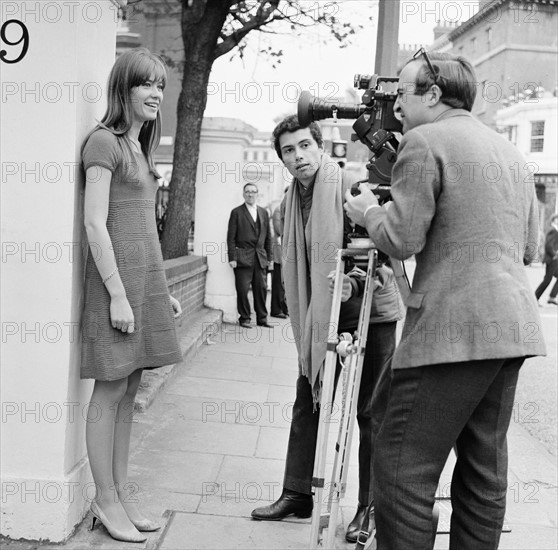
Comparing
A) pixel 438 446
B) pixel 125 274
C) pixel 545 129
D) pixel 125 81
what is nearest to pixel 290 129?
pixel 125 81

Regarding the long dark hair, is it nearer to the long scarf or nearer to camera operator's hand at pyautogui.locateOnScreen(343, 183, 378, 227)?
the long scarf

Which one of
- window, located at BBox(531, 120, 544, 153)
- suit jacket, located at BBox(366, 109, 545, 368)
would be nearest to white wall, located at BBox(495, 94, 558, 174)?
window, located at BBox(531, 120, 544, 153)

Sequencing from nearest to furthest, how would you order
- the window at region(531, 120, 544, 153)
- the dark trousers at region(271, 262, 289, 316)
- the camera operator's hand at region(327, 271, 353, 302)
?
1. the camera operator's hand at region(327, 271, 353, 302)
2. the dark trousers at region(271, 262, 289, 316)
3. the window at region(531, 120, 544, 153)

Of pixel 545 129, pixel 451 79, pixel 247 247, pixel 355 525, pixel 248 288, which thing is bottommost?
pixel 355 525

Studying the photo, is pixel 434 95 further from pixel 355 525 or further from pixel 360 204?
pixel 355 525

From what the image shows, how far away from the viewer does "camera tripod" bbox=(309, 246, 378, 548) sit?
307 centimetres

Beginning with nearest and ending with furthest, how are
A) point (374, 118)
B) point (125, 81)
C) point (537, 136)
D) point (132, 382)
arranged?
point (374, 118) → point (125, 81) → point (132, 382) → point (537, 136)

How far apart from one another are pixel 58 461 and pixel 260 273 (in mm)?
8174

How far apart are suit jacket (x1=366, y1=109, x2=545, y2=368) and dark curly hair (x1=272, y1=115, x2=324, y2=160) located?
3.97 feet

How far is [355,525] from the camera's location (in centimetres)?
397

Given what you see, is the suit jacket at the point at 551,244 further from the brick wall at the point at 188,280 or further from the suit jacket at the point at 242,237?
the brick wall at the point at 188,280

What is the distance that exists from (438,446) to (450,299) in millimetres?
484

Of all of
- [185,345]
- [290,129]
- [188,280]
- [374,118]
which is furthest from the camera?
[188,280]

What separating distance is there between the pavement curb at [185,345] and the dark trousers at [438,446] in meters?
2.71
